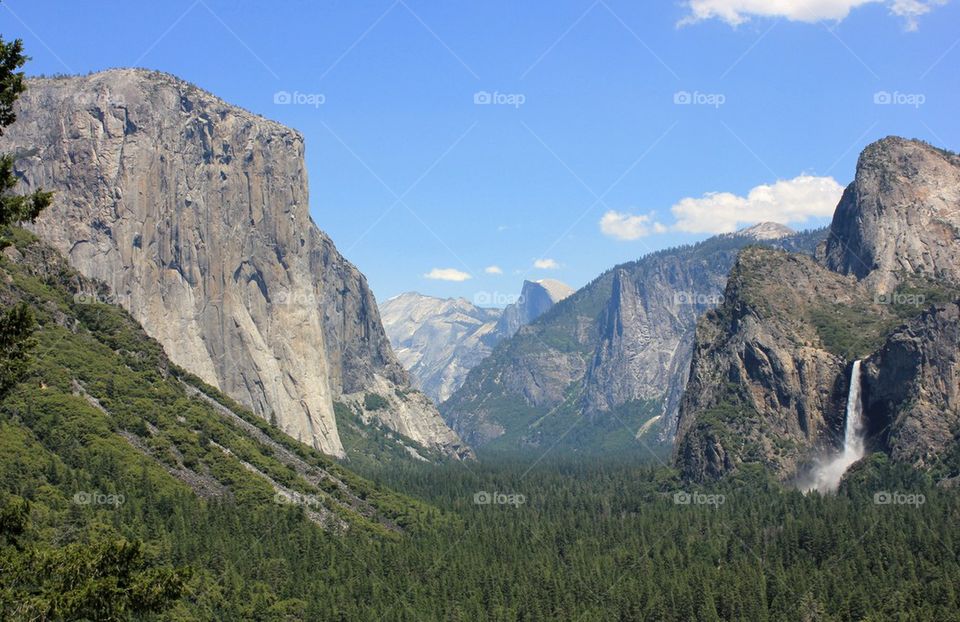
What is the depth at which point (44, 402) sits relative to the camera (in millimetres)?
159000

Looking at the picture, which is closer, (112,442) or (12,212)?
(12,212)

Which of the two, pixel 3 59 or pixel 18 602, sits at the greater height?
pixel 3 59

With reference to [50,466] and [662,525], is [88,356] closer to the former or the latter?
[50,466]

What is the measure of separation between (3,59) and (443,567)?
125019 millimetres

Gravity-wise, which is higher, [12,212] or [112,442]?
[12,212]

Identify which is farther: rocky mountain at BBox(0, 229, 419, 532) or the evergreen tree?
rocky mountain at BBox(0, 229, 419, 532)

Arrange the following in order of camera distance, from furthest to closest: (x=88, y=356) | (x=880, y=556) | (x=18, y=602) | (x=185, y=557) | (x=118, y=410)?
1. (x=88, y=356)
2. (x=118, y=410)
3. (x=880, y=556)
4. (x=185, y=557)
5. (x=18, y=602)

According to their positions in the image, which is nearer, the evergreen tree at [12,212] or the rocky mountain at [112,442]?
the evergreen tree at [12,212]

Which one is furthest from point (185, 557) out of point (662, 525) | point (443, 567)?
point (662, 525)

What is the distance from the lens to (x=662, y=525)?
7717 inches

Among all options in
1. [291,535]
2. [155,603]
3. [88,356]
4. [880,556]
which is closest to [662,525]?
[880,556]

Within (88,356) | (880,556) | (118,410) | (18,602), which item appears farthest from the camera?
(88,356)

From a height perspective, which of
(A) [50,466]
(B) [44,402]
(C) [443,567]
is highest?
(B) [44,402]

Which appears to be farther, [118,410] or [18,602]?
[118,410]
